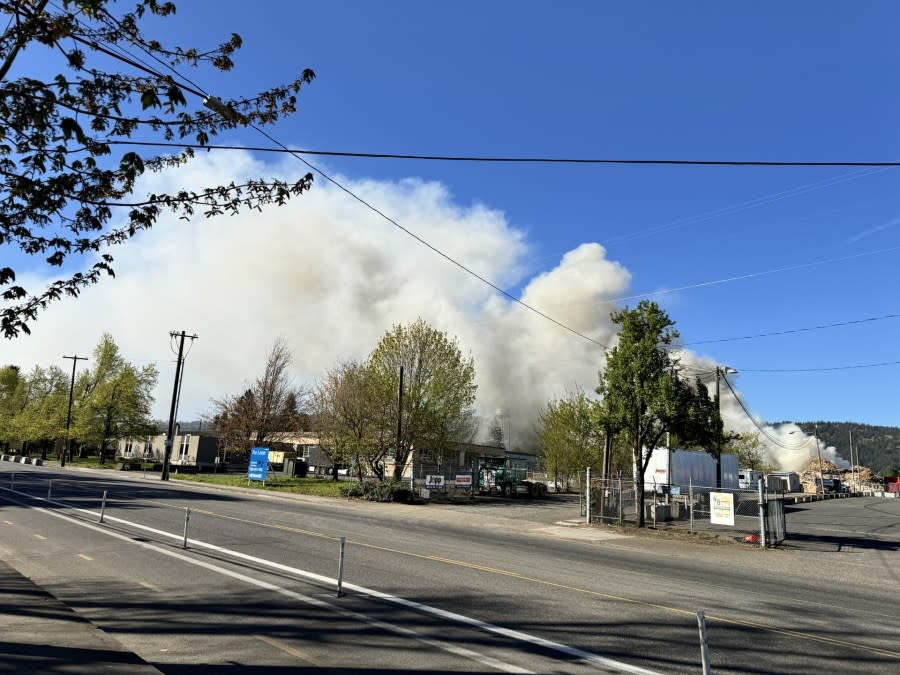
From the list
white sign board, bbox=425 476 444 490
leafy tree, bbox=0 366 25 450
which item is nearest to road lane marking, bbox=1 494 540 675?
white sign board, bbox=425 476 444 490

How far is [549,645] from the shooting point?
6859 millimetres

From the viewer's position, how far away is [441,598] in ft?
29.7

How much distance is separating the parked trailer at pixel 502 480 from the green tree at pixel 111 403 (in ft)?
132

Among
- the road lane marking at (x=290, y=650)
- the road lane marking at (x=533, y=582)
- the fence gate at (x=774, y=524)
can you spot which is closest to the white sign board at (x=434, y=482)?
the fence gate at (x=774, y=524)

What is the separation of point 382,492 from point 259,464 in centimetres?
1166

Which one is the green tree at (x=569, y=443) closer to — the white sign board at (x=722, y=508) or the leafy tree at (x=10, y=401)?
the white sign board at (x=722, y=508)

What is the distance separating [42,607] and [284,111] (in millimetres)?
6859

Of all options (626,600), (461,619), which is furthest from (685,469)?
(461,619)

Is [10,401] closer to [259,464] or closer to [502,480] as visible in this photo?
[259,464]

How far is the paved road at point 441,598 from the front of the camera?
6.43m

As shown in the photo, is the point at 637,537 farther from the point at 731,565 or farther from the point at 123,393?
the point at 123,393

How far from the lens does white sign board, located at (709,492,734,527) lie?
66.7 ft

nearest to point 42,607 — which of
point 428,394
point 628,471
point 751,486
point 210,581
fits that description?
point 210,581

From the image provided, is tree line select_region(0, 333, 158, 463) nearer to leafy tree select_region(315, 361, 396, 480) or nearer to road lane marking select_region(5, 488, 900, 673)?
leafy tree select_region(315, 361, 396, 480)
